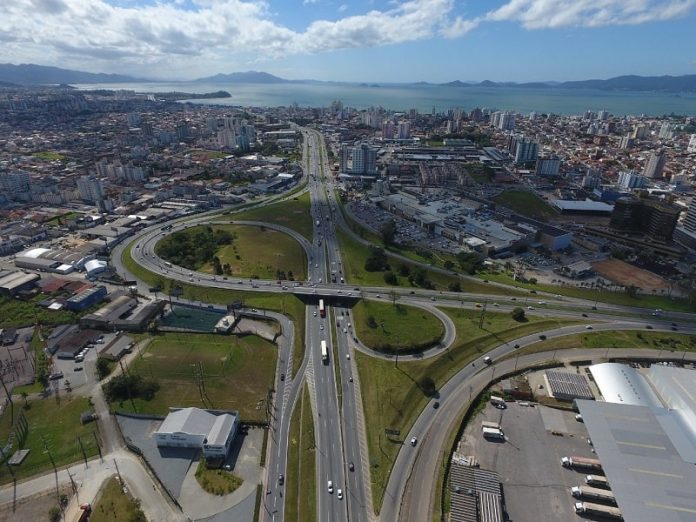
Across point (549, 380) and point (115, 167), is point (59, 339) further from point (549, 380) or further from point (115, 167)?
point (115, 167)

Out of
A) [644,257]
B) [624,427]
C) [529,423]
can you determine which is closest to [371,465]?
[529,423]

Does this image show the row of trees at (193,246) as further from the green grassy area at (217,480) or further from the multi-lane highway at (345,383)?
the green grassy area at (217,480)

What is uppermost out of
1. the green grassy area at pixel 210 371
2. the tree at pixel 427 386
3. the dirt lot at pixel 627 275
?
the tree at pixel 427 386

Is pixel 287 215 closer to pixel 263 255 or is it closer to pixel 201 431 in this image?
pixel 263 255

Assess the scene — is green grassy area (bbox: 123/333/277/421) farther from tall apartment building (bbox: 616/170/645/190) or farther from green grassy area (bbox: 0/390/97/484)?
tall apartment building (bbox: 616/170/645/190)

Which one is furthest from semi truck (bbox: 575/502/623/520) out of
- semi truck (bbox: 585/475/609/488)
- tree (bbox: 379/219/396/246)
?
tree (bbox: 379/219/396/246)

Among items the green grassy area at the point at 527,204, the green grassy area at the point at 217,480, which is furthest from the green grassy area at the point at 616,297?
the green grassy area at the point at 217,480

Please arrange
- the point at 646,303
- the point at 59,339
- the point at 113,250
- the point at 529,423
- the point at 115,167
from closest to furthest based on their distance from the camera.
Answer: the point at 529,423 → the point at 59,339 → the point at 646,303 → the point at 113,250 → the point at 115,167
